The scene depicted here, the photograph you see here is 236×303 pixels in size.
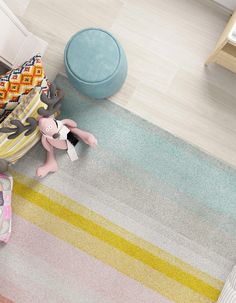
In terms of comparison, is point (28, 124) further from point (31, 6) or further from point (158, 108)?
point (31, 6)

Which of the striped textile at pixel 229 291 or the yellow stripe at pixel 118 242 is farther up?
the striped textile at pixel 229 291

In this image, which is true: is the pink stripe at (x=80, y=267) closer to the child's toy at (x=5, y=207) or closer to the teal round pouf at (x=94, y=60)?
the child's toy at (x=5, y=207)

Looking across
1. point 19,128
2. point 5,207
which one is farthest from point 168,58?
point 5,207

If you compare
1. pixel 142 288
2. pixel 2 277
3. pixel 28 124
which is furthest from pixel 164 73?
pixel 2 277

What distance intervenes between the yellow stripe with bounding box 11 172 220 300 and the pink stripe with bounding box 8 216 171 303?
Result: 14 centimetres

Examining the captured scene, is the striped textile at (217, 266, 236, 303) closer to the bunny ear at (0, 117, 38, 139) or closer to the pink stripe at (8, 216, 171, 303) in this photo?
the pink stripe at (8, 216, 171, 303)

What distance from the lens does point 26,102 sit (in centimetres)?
180

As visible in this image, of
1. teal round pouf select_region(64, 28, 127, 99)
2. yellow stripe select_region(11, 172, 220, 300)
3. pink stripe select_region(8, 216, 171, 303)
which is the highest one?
teal round pouf select_region(64, 28, 127, 99)

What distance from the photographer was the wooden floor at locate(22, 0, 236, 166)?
2133 millimetres

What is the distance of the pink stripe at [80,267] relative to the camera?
6.89 ft

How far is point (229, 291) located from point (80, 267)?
859 millimetres

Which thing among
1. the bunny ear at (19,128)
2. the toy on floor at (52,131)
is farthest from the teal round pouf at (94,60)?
the bunny ear at (19,128)

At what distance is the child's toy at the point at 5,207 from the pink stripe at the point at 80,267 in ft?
0.23

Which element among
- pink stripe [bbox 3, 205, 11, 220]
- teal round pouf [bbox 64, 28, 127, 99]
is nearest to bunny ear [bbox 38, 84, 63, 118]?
teal round pouf [bbox 64, 28, 127, 99]
